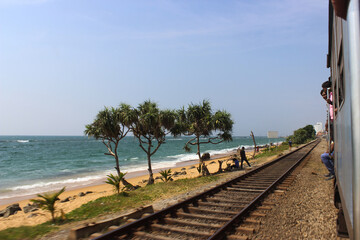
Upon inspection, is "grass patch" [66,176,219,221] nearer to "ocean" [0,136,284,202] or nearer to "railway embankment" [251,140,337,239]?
"railway embankment" [251,140,337,239]

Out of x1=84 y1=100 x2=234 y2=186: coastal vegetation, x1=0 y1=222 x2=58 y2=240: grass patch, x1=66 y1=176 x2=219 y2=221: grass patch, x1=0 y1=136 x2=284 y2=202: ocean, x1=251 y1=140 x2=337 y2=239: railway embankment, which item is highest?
x1=84 y1=100 x2=234 y2=186: coastal vegetation

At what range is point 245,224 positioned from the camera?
20.9 ft

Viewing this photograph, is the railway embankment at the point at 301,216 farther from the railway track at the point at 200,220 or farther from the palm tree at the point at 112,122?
the palm tree at the point at 112,122

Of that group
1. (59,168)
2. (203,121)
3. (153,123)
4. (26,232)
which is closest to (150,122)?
(153,123)

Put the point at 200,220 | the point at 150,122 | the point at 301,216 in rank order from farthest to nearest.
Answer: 1. the point at 150,122
2. the point at 301,216
3. the point at 200,220

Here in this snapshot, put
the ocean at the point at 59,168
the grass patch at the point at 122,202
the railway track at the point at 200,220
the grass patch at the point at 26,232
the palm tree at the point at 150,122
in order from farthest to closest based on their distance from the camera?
1. the ocean at the point at 59,168
2. the palm tree at the point at 150,122
3. the grass patch at the point at 122,202
4. the grass patch at the point at 26,232
5. the railway track at the point at 200,220

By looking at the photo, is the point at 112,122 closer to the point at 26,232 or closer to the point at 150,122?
the point at 150,122

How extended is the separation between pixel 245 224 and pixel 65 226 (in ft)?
16.4

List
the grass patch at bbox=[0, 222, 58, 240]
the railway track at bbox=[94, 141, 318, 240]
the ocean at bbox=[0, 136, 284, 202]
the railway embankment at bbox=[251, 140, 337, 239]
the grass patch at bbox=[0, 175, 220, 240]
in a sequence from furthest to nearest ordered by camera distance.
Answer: the ocean at bbox=[0, 136, 284, 202], the grass patch at bbox=[0, 175, 220, 240], the grass patch at bbox=[0, 222, 58, 240], the railway embankment at bbox=[251, 140, 337, 239], the railway track at bbox=[94, 141, 318, 240]

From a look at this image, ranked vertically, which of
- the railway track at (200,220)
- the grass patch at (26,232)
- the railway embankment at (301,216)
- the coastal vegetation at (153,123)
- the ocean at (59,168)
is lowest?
the ocean at (59,168)

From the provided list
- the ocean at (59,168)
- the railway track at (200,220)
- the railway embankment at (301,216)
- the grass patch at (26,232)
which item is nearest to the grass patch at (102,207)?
the grass patch at (26,232)

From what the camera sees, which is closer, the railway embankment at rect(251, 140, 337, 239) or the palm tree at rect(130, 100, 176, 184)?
the railway embankment at rect(251, 140, 337, 239)

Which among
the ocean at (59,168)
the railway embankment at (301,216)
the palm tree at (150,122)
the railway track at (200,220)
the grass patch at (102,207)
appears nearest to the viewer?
the railway track at (200,220)

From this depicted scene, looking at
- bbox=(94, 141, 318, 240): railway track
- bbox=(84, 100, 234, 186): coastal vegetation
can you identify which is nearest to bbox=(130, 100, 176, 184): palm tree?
bbox=(84, 100, 234, 186): coastal vegetation
